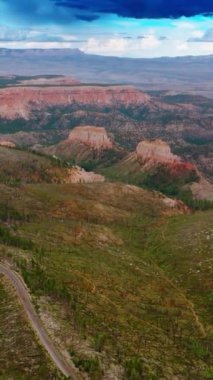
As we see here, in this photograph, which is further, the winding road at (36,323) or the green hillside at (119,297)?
the green hillside at (119,297)

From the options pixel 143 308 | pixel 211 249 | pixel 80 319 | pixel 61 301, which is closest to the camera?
pixel 80 319

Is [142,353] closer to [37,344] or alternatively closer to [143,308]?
[37,344]

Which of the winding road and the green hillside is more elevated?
the winding road

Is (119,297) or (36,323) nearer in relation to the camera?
(36,323)

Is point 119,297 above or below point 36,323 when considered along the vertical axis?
below

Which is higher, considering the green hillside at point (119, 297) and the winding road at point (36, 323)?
the winding road at point (36, 323)

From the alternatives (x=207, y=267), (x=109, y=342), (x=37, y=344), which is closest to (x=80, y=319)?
(x=109, y=342)

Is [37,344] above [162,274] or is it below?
above

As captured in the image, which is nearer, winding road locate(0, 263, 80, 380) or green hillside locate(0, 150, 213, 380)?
winding road locate(0, 263, 80, 380)
